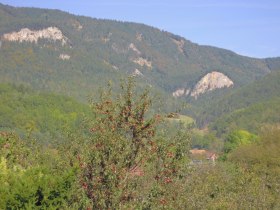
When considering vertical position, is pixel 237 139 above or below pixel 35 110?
above

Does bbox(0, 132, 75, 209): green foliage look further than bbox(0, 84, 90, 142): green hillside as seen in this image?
No

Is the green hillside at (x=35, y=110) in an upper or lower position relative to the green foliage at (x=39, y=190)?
lower

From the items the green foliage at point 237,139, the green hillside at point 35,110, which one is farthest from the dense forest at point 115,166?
the green hillside at point 35,110

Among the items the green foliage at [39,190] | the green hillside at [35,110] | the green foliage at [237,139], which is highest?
the green foliage at [39,190]

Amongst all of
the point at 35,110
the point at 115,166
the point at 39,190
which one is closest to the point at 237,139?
the point at 35,110

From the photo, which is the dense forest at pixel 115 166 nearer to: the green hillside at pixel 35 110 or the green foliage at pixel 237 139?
the green foliage at pixel 237 139

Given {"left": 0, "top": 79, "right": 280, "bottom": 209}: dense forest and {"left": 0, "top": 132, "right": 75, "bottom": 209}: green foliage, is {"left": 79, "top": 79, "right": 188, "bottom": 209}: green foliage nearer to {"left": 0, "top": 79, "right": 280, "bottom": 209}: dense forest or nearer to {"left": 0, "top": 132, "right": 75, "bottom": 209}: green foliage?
{"left": 0, "top": 79, "right": 280, "bottom": 209}: dense forest

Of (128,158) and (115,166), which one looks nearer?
(115,166)

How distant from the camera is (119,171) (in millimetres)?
14406

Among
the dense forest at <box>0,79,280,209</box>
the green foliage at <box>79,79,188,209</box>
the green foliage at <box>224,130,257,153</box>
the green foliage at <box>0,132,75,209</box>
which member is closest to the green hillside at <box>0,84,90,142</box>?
the green foliage at <box>224,130,257,153</box>

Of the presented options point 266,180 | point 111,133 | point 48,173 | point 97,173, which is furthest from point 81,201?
point 266,180

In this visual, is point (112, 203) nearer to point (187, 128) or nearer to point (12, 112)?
point (187, 128)

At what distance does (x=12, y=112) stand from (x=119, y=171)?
470ft

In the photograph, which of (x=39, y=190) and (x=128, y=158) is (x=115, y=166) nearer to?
(x=128, y=158)
